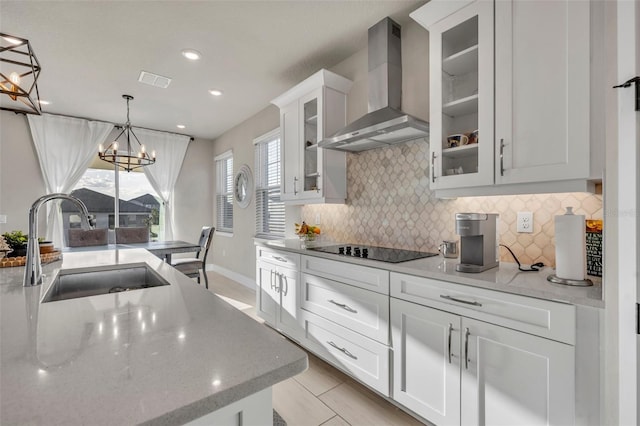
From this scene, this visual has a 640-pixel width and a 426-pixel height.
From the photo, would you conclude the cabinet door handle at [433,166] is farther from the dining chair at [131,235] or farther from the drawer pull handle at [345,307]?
the dining chair at [131,235]

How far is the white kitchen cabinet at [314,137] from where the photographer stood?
2.82 m

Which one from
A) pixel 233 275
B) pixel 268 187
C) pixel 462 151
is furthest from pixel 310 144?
pixel 233 275

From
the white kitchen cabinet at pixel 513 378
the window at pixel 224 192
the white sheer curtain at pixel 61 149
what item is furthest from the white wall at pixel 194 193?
the white kitchen cabinet at pixel 513 378

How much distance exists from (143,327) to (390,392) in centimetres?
158

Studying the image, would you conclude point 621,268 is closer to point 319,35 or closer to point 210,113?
point 319,35

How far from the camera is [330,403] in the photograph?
6.47 feet

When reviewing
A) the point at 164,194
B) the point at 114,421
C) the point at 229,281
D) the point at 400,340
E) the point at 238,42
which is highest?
the point at 238,42

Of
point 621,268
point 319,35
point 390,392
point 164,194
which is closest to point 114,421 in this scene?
point 621,268

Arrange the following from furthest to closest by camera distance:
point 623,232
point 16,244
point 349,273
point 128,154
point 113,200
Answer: point 113,200 < point 128,154 < point 349,273 < point 16,244 < point 623,232

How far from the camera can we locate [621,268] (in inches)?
40.3

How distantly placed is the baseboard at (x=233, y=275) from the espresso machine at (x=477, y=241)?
3681 millimetres

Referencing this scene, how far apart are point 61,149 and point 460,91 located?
581 cm

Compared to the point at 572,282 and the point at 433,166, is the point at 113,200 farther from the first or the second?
the point at 572,282

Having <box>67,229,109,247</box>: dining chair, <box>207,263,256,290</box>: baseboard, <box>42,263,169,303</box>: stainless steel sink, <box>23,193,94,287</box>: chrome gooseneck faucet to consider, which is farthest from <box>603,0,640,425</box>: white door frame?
<box>67,229,109,247</box>: dining chair
